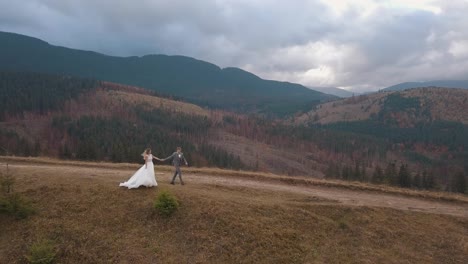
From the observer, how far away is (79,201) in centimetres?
2027

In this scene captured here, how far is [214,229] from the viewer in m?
18.6

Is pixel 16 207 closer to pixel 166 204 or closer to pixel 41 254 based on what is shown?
pixel 41 254

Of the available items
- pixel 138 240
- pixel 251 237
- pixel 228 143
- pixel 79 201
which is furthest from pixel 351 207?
pixel 228 143

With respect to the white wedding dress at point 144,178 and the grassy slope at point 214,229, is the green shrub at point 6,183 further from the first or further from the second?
the white wedding dress at point 144,178

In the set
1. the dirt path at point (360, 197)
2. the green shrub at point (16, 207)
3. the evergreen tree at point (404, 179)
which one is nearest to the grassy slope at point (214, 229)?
Answer: the green shrub at point (16, 207)

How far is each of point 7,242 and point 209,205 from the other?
10685 millimetres

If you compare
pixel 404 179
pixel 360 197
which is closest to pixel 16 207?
pixel 360 197

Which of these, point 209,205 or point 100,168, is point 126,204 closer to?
point 209,205

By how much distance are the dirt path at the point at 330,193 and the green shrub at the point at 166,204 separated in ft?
12.4

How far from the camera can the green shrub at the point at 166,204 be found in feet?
63.4

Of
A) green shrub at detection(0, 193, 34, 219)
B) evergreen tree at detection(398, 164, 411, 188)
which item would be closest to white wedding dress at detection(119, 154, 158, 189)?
green shrub at detection(0, 193, 34, 219)

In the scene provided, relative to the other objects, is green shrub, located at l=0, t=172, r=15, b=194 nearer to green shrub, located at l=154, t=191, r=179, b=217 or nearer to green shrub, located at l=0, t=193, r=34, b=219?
green shrub, located at l=0, t=193, r=34, b=219

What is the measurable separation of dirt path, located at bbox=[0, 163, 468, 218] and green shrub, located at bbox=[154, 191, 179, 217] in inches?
149

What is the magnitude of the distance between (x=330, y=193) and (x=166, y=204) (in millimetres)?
13271
